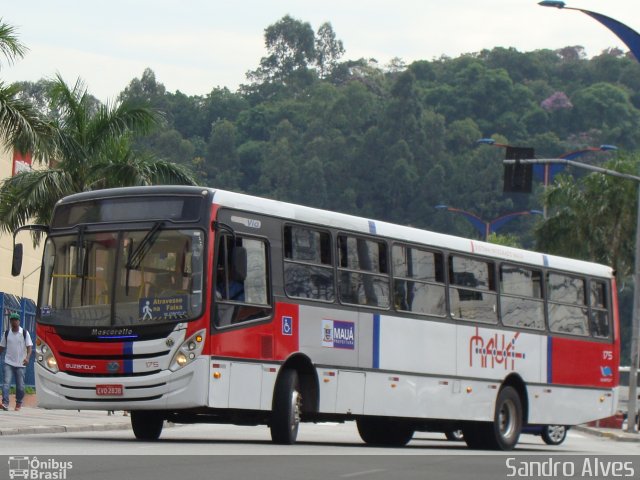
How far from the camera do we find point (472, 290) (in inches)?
906

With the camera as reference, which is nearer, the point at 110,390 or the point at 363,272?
the point at 110,390

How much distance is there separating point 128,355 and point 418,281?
5.39 metres

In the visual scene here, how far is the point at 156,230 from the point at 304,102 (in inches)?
5306

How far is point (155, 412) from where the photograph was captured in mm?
19219

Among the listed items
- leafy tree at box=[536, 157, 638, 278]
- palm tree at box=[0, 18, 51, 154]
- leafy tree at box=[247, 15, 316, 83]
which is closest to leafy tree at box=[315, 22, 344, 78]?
leafy tree at box=[247, 15, 316, 83]

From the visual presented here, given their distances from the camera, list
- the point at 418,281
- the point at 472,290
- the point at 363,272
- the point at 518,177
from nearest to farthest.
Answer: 1. the point at 363,272
2. the point at 418,281
3. the point at 472,290
4. the point at 518,177

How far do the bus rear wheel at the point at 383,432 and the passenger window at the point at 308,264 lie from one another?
13.0ft

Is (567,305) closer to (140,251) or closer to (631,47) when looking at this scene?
(140,251)

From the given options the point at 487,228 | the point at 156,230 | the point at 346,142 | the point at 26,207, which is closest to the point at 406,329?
the point at 156,230

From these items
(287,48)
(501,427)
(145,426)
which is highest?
(287,48)

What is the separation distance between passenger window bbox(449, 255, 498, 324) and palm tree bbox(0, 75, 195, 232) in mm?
11388

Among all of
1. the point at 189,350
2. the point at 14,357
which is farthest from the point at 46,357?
the point at 14,357

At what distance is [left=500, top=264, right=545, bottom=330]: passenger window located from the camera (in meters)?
23.7
